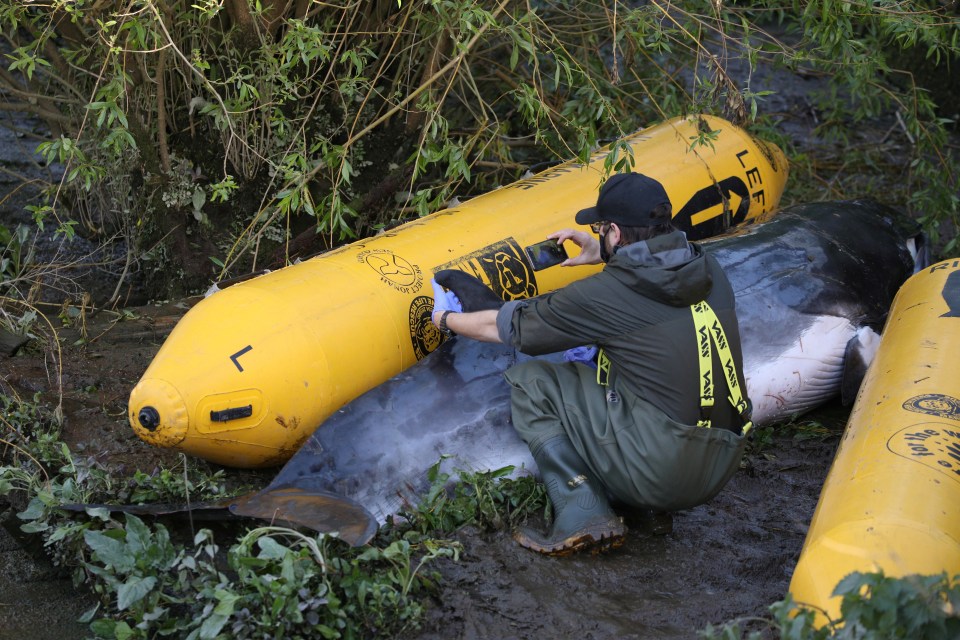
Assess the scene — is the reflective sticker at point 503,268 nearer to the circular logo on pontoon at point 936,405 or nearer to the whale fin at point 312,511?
the whale fin at point 312,511

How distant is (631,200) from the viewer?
3219mm

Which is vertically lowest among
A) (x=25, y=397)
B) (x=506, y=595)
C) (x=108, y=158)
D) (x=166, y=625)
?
(x=506, y=595)

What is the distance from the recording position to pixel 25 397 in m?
3.76

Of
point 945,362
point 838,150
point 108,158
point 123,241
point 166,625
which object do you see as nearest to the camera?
point 166,625

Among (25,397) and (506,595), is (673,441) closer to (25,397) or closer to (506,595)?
(506,595)

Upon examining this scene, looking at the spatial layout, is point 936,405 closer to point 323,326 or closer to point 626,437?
point 626,437

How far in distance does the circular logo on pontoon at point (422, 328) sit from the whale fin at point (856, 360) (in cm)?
172

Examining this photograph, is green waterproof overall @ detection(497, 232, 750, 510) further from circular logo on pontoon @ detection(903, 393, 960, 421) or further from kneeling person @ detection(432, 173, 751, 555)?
circular logo on pontoon @ detection(903, 393, 960, 421)

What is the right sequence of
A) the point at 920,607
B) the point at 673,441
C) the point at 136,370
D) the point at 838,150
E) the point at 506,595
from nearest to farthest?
the point at 920,607 → the point at 506,595 → the point at 673,441 → the point at 136,370 → the point at 838,150

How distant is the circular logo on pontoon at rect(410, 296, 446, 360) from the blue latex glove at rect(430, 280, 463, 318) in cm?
13

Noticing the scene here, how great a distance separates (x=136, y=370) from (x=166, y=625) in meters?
1.63

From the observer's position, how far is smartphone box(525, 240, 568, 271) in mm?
3980

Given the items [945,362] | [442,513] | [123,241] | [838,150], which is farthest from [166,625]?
[838,150]

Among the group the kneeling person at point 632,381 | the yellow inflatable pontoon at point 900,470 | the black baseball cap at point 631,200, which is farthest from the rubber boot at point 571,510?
the black baseball cap at point 631,200
